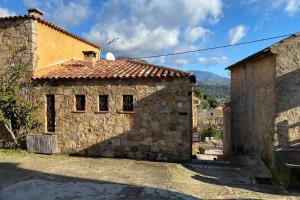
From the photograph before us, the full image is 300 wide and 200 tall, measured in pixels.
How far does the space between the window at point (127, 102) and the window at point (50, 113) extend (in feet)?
10.4

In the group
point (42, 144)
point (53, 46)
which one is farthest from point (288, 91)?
point (53, 46)

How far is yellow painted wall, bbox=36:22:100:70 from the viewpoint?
13961 mm

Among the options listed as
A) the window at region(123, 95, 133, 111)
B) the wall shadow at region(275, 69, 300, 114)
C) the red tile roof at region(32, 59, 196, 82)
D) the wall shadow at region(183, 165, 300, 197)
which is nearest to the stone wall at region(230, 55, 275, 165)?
the wall shadow at region(275, 69, 300, 114)

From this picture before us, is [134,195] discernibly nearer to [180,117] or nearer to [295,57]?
[180,117]

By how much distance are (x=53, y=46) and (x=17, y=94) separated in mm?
2813

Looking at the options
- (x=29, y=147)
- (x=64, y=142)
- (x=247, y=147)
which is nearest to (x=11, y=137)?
(x=29, y=147)

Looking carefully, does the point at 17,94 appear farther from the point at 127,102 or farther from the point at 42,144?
the point at 127,102

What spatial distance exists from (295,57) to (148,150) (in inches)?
240

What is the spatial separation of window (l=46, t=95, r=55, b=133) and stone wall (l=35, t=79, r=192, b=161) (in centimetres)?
21

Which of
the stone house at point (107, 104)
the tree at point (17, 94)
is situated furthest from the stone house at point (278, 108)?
the tree at point (17, 94)

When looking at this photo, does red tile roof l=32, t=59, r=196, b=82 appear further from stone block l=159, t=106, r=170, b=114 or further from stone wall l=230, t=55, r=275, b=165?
stone wall l=230, t=55, r=275, b=165

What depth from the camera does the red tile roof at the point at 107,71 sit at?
12367 mm

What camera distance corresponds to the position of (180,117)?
39.8 ft

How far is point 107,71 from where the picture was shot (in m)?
13.4
